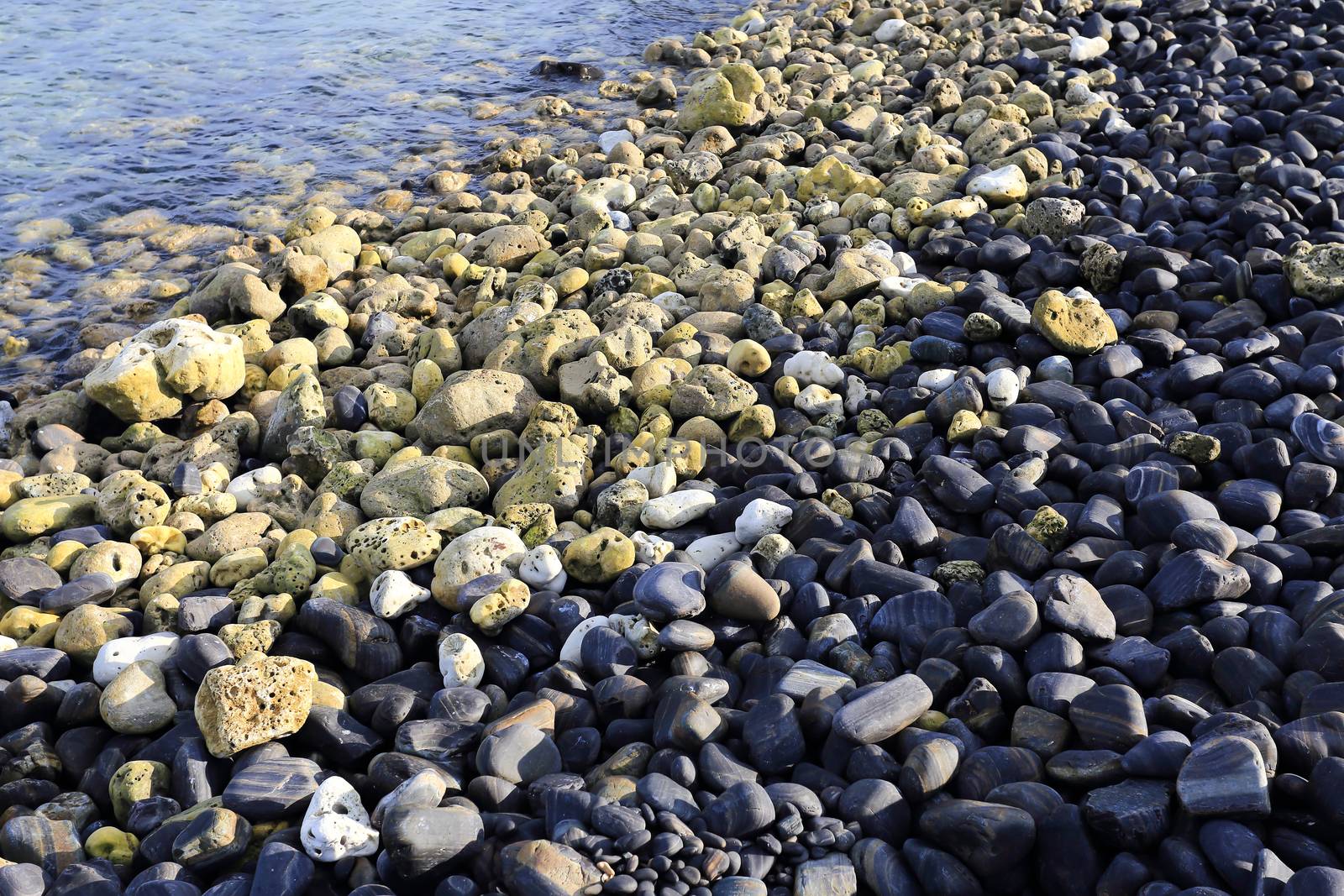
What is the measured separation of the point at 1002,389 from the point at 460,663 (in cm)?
255

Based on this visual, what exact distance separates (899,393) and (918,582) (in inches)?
55.2

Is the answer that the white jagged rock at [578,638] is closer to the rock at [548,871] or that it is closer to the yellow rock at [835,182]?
the rock at [548,871]

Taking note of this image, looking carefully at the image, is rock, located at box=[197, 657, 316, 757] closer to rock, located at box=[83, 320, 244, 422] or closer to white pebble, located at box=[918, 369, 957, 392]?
rock, located at box=[83, 320, 244, 422]

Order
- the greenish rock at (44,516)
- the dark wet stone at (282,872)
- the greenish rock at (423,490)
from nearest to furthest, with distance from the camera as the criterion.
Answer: the dark wet stone at (282,872) < the greenish rock at (423,490) < the greenish rock at (44,516)

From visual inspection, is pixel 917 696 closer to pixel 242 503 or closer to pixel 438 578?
pixel 438 578

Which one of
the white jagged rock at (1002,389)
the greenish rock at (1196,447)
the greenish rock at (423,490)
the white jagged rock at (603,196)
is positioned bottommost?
the greenish rock at (423,490)

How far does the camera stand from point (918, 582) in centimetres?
343

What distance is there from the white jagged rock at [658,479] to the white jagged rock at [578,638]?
0.88 metres

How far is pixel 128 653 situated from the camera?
3.50m

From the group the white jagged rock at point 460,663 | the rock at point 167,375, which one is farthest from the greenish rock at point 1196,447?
the rock at point 167,375

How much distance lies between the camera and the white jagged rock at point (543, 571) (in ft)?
12.3

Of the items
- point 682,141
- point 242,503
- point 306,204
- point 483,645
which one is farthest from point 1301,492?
point 306,204

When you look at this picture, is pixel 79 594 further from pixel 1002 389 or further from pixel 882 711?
pixel 1002 389

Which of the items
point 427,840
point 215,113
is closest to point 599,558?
point 427,840
